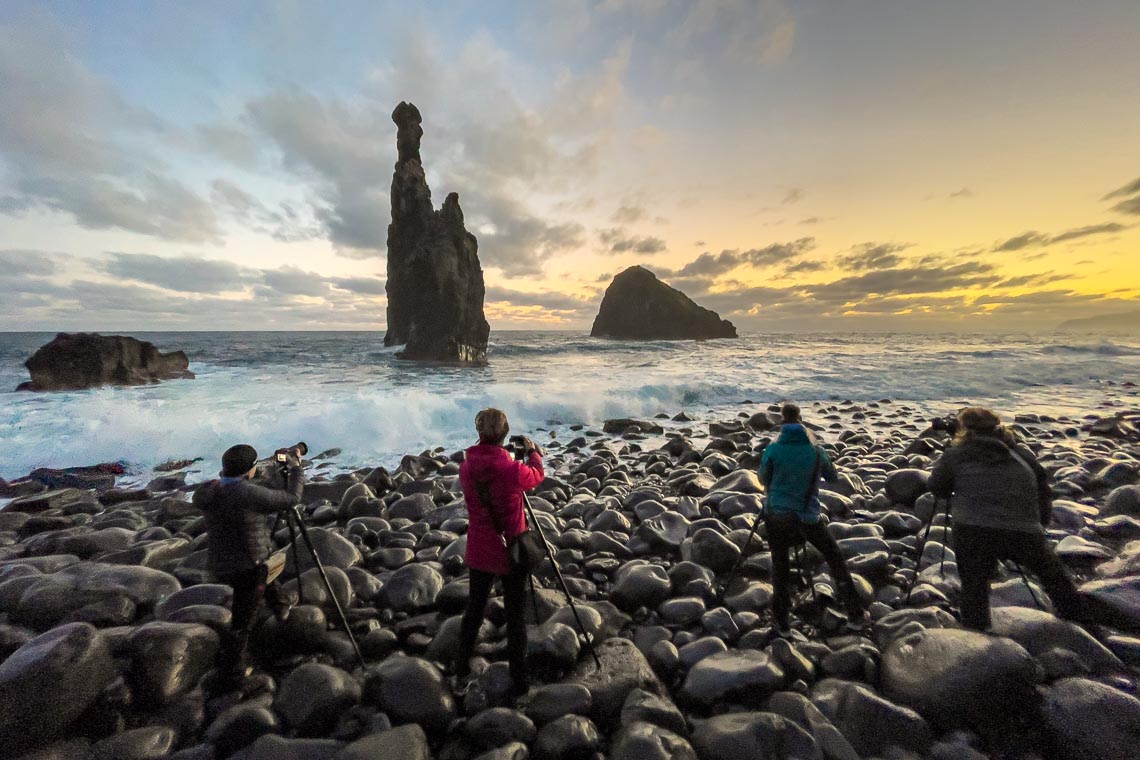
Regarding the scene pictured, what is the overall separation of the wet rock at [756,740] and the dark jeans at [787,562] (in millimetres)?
1565

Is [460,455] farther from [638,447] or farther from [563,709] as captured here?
[563,709]

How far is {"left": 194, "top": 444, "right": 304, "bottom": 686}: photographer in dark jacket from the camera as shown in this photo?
3.61 meters

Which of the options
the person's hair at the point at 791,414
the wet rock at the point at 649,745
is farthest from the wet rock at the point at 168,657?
the person's hair at the point at 791,414

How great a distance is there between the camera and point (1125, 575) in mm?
4562

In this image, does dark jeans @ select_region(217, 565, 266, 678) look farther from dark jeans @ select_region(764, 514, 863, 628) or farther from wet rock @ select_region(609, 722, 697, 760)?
dark jeans @ select_region(764, 514, 863, 628)

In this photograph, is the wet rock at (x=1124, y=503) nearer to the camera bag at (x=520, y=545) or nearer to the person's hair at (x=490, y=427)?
the camera bag at (x=520, y=545)

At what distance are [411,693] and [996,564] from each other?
16.3 feet

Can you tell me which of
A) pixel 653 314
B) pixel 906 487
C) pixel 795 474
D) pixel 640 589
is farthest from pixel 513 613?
pixel 653 314

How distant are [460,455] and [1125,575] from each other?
12.1 meters

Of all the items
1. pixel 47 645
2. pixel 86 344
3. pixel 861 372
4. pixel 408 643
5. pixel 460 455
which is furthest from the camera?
pixel 861 372

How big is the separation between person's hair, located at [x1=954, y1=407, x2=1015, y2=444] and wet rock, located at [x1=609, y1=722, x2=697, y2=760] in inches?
145

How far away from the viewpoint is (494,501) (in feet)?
11.2

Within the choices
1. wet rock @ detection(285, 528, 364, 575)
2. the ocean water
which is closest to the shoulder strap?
wet rock @ detection(285, 528, 364, 575)

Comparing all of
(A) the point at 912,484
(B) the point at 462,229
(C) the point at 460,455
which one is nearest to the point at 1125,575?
(A) the point at 912,484
